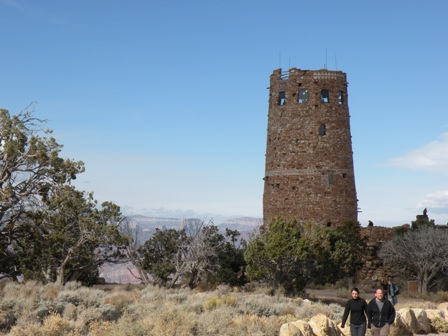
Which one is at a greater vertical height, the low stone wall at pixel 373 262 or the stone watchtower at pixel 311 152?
the stone watchtower at pixel 311 152

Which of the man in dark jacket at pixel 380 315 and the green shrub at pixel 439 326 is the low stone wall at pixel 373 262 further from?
the man in dark jacket at pixel 380 315

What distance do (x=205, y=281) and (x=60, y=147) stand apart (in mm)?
12412

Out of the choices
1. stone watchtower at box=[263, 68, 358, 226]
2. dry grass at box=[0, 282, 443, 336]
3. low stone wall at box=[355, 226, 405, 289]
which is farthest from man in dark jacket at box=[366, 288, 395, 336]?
low stone wall at box=[355, 226, 405, 289]

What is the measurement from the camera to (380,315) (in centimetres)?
1463

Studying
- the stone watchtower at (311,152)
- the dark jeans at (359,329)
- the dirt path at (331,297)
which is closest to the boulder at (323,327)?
the dark jeans at (359,329)

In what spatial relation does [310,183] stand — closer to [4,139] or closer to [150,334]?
[4,139]

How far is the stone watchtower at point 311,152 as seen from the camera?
42.1 meters

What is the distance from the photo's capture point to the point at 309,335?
16750 millimetres

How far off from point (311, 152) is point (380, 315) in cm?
2808

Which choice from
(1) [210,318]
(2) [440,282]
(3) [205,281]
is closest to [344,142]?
(2) [440,282]

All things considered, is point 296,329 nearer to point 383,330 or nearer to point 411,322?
point 383,330

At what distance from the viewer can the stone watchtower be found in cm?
4206

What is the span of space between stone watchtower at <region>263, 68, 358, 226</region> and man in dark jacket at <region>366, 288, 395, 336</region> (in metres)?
27.1

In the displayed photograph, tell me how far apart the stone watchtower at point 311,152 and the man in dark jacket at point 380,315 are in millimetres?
27097
